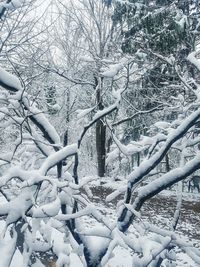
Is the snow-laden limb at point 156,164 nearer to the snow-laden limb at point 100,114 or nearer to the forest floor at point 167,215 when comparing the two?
the snow-laden limb at point 100,114

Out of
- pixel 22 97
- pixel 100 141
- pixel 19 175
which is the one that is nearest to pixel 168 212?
pixel 100 141

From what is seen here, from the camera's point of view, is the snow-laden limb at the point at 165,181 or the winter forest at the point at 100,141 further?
the snow-laden limb at the point at 165,181

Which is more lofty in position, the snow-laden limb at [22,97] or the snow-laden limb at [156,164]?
the snow-laden limb at [22,97]

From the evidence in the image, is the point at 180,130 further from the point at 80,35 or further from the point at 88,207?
the point at 80,35

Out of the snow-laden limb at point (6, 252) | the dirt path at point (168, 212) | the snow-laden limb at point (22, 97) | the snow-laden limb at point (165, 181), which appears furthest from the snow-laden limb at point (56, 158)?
the dirt path at point (168, 212)

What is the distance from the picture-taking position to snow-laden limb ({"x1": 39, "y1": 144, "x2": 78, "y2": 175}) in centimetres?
265

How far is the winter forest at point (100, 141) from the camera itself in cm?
277

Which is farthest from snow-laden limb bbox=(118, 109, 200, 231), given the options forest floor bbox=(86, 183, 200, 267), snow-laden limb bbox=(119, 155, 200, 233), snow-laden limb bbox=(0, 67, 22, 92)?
forest floor bbox=(86, 183, 200, 267)

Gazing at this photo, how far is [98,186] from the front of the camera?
49.2ft

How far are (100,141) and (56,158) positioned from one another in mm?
15236

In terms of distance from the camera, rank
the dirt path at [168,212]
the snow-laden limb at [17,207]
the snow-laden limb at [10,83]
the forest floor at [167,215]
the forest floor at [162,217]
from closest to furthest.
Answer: the snow-laden limb at [17,207] < the snow-laden limb at [10,83] < the forest floor at [162,217] < the forest floor at [167,215] < the dirt path at [168,212]

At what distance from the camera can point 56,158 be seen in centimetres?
280

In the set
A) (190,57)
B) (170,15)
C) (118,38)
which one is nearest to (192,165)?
(190,57)

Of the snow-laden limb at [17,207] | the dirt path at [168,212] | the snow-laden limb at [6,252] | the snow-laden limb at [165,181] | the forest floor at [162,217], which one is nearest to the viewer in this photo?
the snow-laden limb at [6,252]
